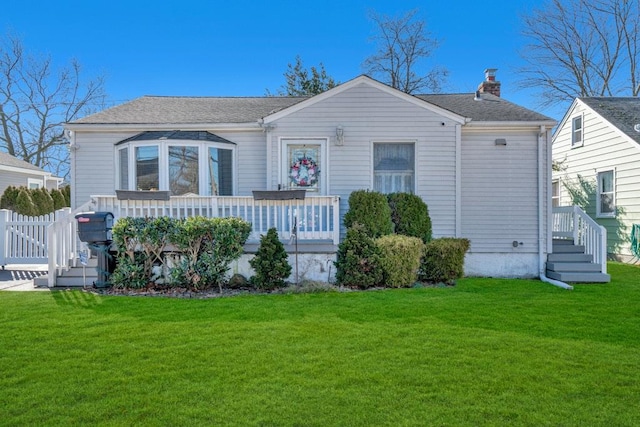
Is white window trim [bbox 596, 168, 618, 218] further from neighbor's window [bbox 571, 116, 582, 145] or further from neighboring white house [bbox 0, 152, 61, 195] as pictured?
neighboring white house [bbox 0, 152, 61, 195]

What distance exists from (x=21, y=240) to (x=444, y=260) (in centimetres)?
879

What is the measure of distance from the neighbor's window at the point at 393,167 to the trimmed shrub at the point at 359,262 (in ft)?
7.13

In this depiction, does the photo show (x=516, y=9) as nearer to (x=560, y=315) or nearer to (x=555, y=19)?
(x=555, y=19)

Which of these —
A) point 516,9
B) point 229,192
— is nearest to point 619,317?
point 229,192

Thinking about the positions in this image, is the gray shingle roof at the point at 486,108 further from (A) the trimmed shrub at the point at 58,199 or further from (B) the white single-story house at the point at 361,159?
(A) the trimmed shrub at the point at 58,199

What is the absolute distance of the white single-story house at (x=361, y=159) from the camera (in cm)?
880

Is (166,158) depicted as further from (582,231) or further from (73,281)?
(582,231)

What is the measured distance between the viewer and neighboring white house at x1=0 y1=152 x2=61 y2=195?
17.6 meters

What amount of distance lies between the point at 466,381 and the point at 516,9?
22078mm

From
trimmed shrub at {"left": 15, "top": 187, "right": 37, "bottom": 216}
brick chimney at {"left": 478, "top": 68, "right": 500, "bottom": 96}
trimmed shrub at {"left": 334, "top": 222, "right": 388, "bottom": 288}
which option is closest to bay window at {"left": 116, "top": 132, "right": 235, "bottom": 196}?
trimmed shrub at {"left": 334, "top": 222, "right": 388, "bottom": 288}

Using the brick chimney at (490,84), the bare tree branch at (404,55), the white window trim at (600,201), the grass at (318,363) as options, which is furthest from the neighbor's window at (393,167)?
the bare tree branch at (404,55)

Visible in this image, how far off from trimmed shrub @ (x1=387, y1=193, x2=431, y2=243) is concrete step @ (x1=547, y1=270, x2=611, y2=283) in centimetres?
283

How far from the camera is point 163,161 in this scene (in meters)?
8.73

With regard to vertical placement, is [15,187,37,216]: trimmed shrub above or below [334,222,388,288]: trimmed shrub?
above
